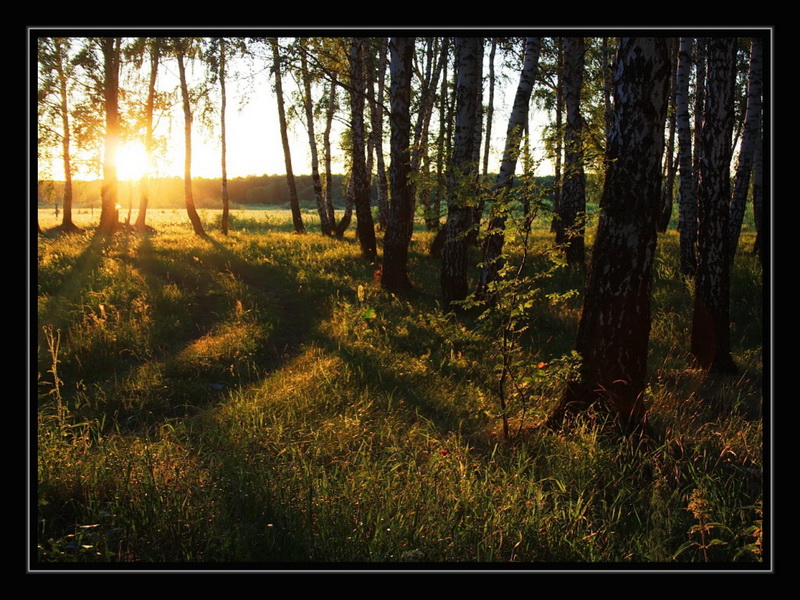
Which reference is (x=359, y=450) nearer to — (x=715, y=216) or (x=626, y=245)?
(x=626, y=245)

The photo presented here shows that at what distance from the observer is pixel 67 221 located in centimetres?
1917

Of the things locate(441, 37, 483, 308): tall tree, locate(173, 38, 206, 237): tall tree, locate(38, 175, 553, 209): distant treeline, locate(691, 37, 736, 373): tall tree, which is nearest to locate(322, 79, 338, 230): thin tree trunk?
locate(173, 38, 206, 237): tall tree

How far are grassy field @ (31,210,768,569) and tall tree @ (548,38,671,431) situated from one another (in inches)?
11.6

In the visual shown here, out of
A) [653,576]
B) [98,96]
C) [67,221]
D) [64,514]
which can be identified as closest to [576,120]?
[653,576]

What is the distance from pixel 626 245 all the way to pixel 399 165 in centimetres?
598

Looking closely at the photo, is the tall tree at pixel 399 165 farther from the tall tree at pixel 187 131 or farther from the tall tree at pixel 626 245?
the tall tree at pixel 187 131

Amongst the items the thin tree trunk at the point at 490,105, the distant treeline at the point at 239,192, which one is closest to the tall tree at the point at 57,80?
the thin tree trunk at the point at 490,105

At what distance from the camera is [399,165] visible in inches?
357

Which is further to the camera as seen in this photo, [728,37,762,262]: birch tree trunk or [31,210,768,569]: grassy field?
[728,37,762,262]: birch tree trunk

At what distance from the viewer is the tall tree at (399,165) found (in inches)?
356

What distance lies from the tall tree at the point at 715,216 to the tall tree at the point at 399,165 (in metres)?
4.68

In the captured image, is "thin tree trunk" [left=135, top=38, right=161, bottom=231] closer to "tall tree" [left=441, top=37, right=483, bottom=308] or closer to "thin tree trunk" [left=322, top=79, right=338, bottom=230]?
"thin tree trunk" [left=322, top=79, right=338, bottom=230]

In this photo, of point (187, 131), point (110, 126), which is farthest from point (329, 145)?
point (110, 126)

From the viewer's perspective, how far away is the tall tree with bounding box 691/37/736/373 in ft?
18.7
